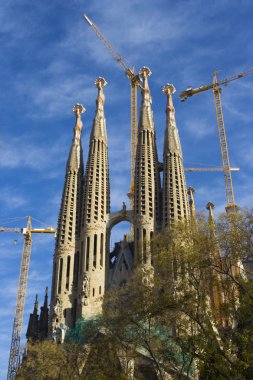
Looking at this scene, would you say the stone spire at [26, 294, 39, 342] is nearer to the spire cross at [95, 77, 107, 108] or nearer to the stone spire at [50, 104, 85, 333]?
the stone spire at [50, 104, 85, 333]

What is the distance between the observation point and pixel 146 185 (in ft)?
176

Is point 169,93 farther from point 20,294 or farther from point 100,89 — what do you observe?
point 20,294

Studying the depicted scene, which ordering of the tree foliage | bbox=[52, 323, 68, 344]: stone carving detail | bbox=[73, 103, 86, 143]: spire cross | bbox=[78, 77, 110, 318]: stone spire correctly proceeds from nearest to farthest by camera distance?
the tree foliage, bbox=[52, 323, 68, 344]: stone carving detail, bbox=[78, 77, 110, 318]: stone spire, bbox=[73, 103, 86, 143]: spire cross

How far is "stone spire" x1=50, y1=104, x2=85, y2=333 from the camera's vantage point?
49375 mm

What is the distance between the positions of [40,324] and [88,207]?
1346 centimetres

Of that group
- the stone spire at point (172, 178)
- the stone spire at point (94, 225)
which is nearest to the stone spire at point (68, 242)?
the stone spire at point (94, 225)

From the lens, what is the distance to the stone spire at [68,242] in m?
49.4

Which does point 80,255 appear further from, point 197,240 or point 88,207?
point 197,240

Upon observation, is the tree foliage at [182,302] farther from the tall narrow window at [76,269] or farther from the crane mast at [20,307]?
the crane mast at [20,307]

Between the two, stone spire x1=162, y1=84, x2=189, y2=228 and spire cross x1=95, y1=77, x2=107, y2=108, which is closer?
stone spire x1=162, y1=84, x2=189, y2=228

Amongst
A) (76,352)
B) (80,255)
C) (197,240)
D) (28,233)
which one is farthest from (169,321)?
(28,233)

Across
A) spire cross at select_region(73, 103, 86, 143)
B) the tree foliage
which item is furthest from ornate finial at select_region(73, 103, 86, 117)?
the tree foliage

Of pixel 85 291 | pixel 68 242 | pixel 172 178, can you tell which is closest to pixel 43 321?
pixel 68 242

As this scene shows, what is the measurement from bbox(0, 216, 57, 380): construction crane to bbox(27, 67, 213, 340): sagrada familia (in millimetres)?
8385
